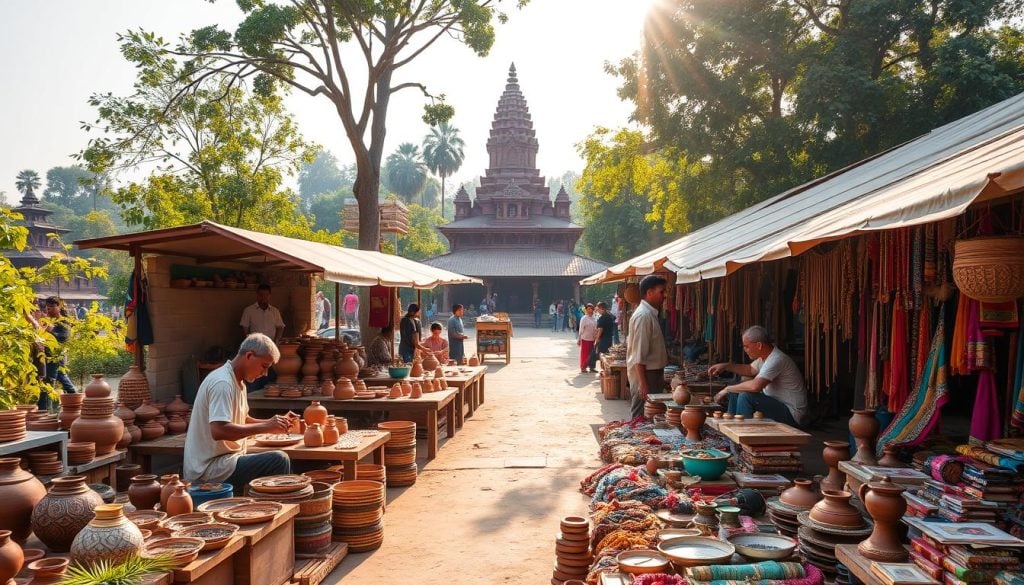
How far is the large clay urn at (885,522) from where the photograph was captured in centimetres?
274

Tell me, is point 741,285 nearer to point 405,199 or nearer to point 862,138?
point 862,138

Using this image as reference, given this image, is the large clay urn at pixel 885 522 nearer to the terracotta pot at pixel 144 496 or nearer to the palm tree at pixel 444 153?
the terracotta pot at pixel 144 496

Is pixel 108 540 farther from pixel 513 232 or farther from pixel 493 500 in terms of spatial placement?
pixel 513 232

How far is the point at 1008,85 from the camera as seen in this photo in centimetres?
1204

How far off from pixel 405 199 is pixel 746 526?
61.7 m

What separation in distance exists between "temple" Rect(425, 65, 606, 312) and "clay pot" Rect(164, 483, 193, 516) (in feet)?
87.3

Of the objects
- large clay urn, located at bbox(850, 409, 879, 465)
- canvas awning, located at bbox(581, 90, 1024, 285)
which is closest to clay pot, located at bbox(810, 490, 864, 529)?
large clay urn, located at bbox(850, 409, 879, 465)

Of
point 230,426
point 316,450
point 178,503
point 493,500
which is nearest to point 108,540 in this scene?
point 178,503

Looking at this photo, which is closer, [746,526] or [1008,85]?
[746,526]

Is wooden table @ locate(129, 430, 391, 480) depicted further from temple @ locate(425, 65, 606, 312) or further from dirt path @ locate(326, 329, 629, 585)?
temple @ locate(425, 65, 606, 312)

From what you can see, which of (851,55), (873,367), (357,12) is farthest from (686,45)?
(873,367)

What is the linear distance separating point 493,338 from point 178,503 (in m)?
12.5

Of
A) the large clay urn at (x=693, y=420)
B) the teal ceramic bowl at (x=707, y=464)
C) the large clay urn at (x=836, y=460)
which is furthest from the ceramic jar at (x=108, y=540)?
the large clay urn at (x=693, y=420)

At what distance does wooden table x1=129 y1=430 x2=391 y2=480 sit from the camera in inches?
183
